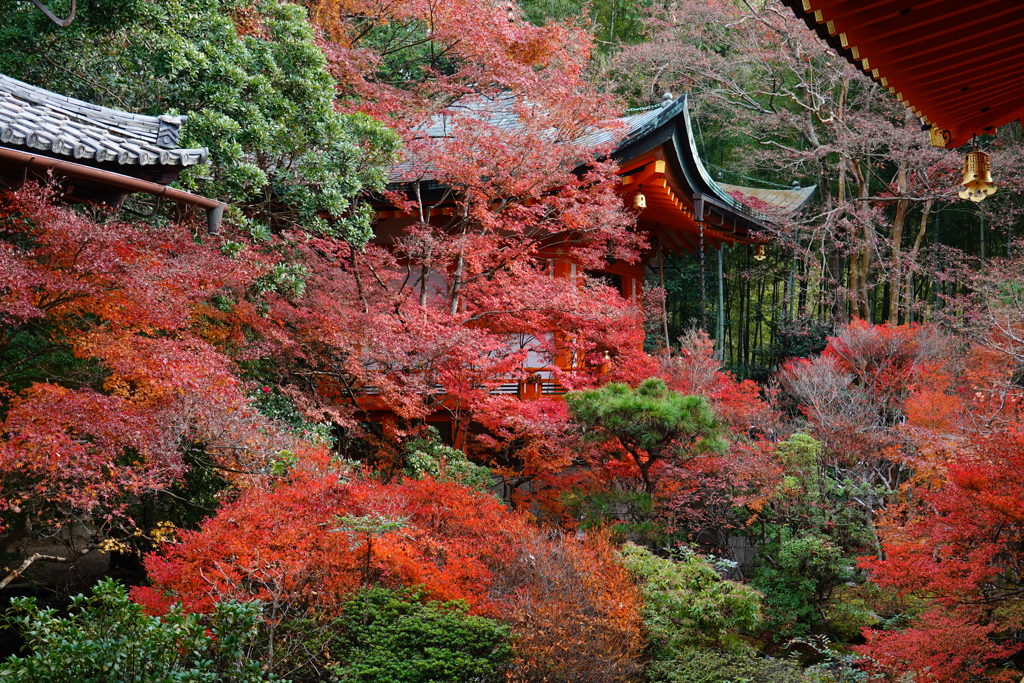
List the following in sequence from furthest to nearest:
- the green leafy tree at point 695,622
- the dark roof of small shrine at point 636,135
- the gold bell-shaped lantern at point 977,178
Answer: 1. the dark roof of small shrine at point 636,135
2. the green leafy tree at point 695,622
3. the gold bell-shaped lantern at point 977,178

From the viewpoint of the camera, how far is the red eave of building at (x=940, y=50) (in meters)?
2.71

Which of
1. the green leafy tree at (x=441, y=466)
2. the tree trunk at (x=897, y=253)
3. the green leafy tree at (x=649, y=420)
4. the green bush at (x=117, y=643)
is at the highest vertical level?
the tree trunk at (x=897, y=253)

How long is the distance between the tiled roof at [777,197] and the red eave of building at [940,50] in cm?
1278

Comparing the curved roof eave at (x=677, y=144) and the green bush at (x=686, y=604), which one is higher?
the curved roof eave at (x=677, y=144)

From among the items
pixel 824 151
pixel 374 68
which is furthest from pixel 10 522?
pixel 824 151

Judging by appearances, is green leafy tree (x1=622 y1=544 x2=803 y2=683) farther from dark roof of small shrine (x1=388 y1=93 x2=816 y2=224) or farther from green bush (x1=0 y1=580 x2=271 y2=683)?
dark roof of small shrine (x1=388 y1=93 x2=816 y2=224)

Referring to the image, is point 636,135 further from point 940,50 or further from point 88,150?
point 940,50

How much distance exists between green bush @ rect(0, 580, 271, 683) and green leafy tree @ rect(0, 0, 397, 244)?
451cm

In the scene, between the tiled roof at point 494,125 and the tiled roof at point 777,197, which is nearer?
the tiled roof at point 494,125


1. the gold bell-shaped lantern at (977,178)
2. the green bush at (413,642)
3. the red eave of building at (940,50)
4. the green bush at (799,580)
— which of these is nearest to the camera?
the red eave of building at (940,50)

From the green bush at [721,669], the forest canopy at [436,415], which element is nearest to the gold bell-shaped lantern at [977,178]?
the forest canopy at [436,415]

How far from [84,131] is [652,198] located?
9986 mm

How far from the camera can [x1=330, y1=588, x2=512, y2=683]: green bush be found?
18.5ft

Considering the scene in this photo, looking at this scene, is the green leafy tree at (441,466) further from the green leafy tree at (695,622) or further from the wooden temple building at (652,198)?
the green leafy tree at (695,622)
